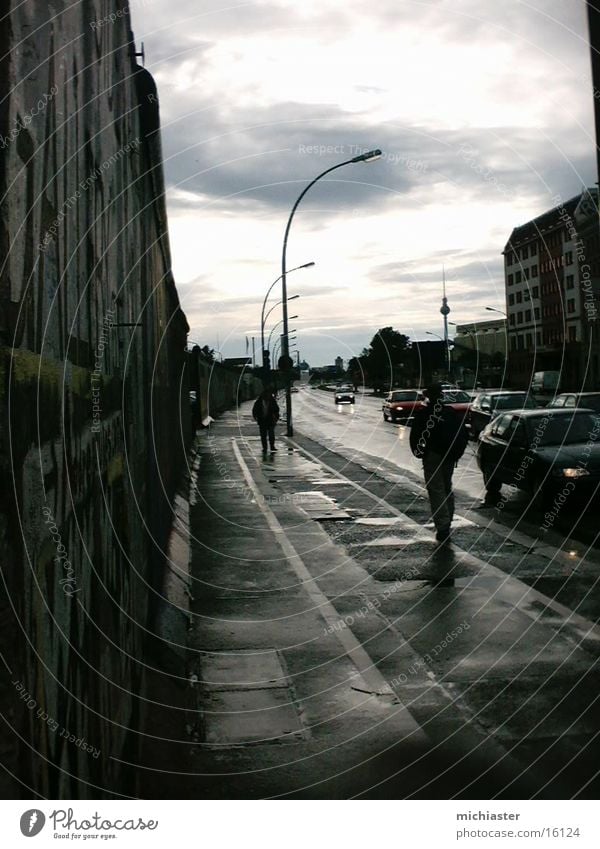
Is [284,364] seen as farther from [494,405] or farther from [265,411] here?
[494,405]

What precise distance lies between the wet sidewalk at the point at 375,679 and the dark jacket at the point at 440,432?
1083 millimetres

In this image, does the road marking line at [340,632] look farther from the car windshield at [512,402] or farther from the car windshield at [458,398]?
the car windshield at [458,398]

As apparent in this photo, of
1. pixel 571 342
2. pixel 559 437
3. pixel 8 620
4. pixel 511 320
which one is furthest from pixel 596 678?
pixel 511 320

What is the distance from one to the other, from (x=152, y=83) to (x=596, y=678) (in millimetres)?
4878

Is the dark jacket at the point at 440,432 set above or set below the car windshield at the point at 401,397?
above

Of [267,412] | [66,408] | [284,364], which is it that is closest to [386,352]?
[284,364]

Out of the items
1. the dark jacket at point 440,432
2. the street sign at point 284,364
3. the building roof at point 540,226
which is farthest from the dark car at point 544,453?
the building roof at point 540,226

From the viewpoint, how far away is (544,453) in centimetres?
1268

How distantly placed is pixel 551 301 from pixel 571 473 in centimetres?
8054

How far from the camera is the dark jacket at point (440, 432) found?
36.1 feet

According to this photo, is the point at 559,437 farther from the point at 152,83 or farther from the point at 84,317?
the point at 84,317

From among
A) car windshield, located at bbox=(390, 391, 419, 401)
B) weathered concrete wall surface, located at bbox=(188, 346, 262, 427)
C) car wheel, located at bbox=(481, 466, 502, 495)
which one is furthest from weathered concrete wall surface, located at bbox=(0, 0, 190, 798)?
car windshield, located at bbox=(390, 391, 419, 401)

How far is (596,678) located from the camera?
575 centimetres

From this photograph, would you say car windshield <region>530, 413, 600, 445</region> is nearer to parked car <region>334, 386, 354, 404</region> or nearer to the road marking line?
the road marking line
